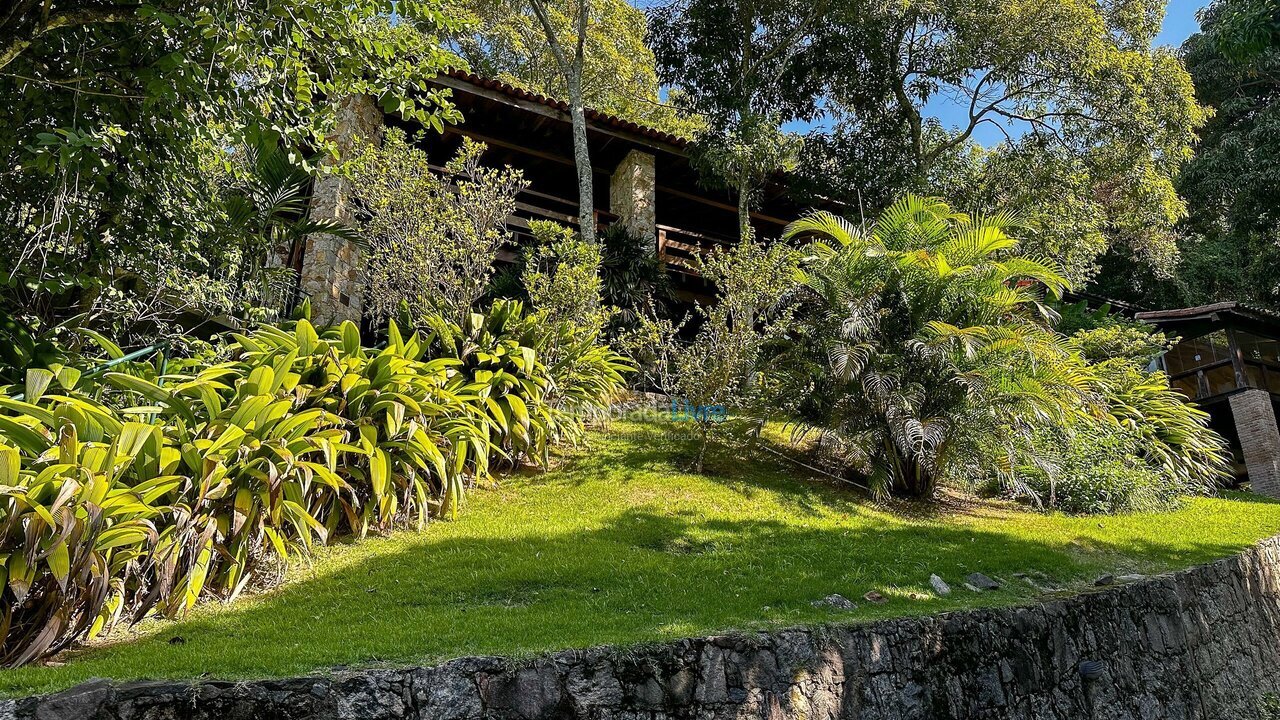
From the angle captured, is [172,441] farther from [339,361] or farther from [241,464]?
[339,361]

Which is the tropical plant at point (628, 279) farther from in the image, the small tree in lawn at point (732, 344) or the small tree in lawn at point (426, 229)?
the small tree in lawn at point (426, 229)

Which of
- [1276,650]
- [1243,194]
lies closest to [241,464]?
[1276,650]

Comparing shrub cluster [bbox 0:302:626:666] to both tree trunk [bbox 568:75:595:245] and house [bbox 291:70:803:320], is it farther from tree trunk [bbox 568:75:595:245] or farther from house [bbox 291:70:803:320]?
tree trunk [bbox 568:75:595:245]

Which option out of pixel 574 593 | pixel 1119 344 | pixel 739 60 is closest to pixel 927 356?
pixel 574 593

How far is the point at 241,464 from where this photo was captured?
15.6 feet

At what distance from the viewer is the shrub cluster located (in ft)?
12.6

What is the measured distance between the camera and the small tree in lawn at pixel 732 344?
8.18 metres

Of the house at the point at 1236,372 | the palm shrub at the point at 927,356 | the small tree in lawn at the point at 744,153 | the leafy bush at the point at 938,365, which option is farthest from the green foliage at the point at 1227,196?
the palm shrub at the point at 927,356

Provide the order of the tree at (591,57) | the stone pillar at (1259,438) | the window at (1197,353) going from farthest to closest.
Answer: the tree at (591,57) → the window at (1197,353) → the stone pillar at (1259,438)

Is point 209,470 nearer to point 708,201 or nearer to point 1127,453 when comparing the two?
point 1127,453

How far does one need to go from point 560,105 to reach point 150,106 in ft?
27.6

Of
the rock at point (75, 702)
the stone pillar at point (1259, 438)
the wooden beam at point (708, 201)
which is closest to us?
the rock at point (75, 702)

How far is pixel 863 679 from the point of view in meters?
4.49

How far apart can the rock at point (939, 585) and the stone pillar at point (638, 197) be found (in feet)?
28.6
